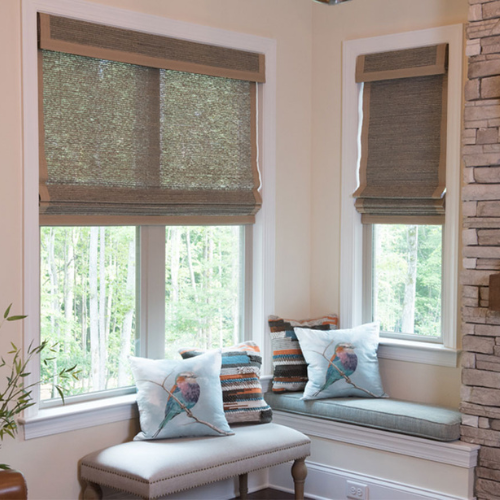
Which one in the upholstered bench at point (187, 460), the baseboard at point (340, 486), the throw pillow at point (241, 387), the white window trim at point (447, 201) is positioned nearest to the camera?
the upholstered bench at point (187, 460)

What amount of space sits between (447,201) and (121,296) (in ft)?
6.01

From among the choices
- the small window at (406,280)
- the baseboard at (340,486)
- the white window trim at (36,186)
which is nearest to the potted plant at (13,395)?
the white window trim at (36,186)

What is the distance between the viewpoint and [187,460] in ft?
10.3

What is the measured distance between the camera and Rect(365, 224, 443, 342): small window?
404 centimetres

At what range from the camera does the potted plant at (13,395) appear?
2531mm

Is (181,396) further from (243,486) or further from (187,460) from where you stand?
(243,486)

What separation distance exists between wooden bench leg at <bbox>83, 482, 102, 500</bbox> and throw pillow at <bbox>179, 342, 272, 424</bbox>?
2.43 ft

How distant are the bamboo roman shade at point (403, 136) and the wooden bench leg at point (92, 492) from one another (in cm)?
212

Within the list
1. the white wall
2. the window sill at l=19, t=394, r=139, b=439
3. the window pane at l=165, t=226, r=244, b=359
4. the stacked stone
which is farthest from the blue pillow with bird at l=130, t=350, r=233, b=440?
the stacked stone

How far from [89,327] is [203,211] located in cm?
88

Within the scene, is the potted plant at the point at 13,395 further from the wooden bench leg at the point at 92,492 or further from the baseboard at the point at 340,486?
the baseboard at the point at 340,486

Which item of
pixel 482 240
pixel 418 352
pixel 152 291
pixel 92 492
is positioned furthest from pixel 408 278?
pixel 92 492

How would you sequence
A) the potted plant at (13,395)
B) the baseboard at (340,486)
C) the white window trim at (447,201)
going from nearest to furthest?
the potted plant at (13,395)
the baseboard at (340,486)
the white window trim at (447,201)

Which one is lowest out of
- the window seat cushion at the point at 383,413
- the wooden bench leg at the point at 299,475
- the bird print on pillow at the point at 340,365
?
the wooden bench leg at the point at 299,475
